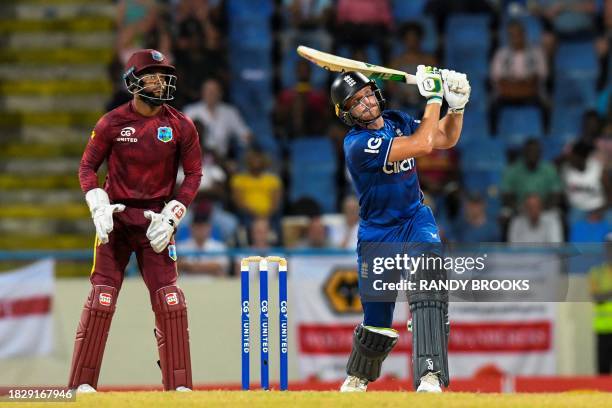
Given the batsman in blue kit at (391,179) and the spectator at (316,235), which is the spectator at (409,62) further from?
the batsman in blue kit at (391,179)

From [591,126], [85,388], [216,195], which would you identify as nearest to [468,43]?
[591,126]

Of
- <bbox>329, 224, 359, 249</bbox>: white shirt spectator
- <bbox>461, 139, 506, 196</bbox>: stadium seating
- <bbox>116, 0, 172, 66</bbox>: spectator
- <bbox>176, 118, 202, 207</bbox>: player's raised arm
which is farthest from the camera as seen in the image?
<bbox>116, 0, 172, 66</bbox>: spectator

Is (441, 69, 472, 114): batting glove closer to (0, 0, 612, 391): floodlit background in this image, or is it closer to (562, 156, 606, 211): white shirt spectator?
(0, 0, 612, 391): floodlit background

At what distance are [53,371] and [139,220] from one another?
4.52 m

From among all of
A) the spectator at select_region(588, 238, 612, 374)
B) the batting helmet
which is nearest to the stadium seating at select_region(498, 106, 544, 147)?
the spectator at select_region(588, 238, 612, 374)

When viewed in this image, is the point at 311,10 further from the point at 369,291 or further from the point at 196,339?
the point at 369,291

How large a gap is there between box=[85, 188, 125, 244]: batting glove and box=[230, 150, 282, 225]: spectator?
5777 mm

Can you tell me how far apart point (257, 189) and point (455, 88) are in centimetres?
614

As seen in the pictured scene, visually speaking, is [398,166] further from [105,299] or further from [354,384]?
[105,299]

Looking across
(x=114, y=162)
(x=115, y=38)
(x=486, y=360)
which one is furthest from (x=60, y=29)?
(x=114, y=162)

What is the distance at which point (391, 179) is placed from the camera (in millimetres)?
9188

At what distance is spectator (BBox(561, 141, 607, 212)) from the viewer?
1509 cm

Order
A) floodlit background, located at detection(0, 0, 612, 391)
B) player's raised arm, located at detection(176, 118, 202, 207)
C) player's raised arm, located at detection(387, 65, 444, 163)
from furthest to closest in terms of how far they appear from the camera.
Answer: floodlit background, located at detection(0, 0, 612, 391) → player's raised arm, located at detection(176, 118, 202, 207) → player's raised arm, located at detection(387, 65, 444, 163)

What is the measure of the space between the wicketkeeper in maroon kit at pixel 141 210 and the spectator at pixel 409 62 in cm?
643
